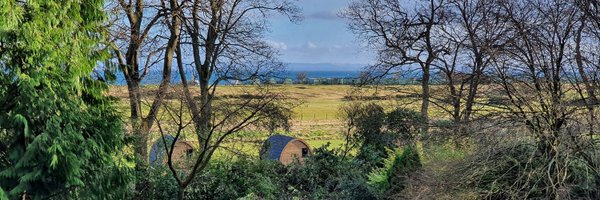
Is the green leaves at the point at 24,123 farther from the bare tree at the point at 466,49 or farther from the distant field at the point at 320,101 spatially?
the bare tree at the point at 466,49

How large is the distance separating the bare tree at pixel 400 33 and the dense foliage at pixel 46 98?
341 inches

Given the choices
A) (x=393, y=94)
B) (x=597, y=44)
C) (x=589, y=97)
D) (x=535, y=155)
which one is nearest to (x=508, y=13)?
(x=597, y=44)

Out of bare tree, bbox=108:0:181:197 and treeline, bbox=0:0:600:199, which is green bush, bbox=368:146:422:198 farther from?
bare tree, bbox=108:0:181:197

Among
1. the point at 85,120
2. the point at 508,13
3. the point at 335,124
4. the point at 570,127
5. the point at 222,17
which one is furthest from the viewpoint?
the point at 335,124

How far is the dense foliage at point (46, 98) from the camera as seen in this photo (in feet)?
20.5

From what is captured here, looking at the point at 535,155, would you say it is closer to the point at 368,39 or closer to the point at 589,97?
the point at 589,97

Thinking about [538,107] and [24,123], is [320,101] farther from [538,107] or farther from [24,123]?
[24,123]

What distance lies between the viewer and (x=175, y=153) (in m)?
11.0

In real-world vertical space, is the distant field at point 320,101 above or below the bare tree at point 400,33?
below

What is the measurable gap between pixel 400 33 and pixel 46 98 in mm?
9832

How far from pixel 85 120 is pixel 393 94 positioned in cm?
838

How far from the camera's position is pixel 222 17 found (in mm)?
14539

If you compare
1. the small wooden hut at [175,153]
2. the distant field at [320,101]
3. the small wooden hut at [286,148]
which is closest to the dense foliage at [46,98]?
the distant field at [320,101]

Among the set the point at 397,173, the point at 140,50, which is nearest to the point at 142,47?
the point at 140,50
